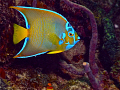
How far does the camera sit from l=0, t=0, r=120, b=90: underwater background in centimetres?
198

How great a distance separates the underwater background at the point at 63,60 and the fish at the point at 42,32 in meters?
0.72

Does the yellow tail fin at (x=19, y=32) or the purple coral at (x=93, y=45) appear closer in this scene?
the yellow tail fin at (x=19, y=32)

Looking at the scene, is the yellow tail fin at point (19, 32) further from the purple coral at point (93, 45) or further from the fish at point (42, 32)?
the purple coral at point (93, 45)

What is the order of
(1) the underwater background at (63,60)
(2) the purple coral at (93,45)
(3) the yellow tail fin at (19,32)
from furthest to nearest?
(2) the purple coral at (93,45)
(1) the underwater background at (63,60)
(3) the yellow tail fin at (19,32)

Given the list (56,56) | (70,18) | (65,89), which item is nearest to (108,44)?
(70,18)

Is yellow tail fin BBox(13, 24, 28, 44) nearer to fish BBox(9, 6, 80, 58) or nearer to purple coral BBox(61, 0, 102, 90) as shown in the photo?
fish BBox(9, 6, 80, 58)

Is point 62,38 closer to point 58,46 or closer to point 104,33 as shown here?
point 58,46

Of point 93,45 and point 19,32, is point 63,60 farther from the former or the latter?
point 19,32

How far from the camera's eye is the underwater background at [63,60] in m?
1.98

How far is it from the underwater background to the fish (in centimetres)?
72

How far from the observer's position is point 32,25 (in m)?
1.32

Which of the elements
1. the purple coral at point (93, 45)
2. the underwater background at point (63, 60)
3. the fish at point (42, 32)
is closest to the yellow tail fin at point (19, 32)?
the fish at point (42, 32)

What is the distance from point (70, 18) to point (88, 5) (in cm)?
64

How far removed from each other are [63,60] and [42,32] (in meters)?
1.35
